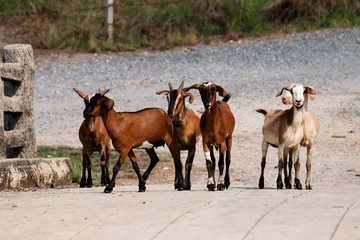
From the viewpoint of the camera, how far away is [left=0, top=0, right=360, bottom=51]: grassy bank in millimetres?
26688

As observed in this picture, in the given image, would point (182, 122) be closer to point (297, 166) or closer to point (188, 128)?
point (188, 128)

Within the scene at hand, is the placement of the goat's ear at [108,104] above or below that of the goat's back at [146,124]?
above

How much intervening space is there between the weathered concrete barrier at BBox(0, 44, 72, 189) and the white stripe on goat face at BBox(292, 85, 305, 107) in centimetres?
422

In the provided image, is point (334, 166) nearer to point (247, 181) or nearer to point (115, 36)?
point (247, 181)

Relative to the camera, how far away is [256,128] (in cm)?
1878

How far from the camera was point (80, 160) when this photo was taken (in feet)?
49.6

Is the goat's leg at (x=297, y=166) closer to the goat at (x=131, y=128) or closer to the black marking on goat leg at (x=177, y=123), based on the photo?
the goat at (x=131, y=128)

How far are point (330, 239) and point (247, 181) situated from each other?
668cm

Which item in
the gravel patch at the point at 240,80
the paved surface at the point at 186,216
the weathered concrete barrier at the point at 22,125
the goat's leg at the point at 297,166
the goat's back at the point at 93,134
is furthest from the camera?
the gravel patch at the point at 240,80

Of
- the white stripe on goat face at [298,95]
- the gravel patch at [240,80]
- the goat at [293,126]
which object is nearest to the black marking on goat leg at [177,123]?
the goat at [293,126]

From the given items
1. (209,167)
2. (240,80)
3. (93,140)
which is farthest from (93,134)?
(240,80)

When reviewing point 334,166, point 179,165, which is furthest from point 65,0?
point 179,165

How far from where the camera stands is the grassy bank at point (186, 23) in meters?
26.7

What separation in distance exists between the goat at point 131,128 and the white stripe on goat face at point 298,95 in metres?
1.79
